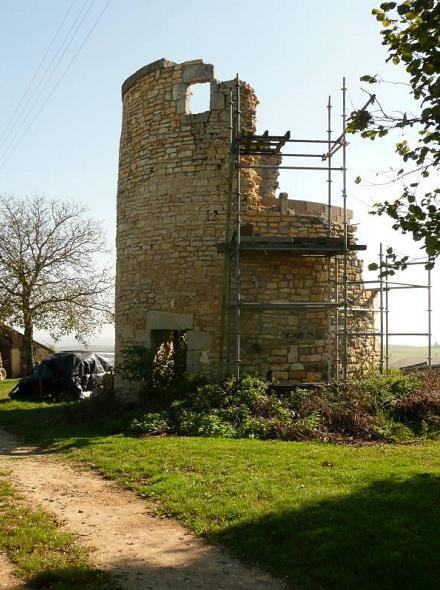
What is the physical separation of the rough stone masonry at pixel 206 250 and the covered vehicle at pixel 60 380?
18.5 ft

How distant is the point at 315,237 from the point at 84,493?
6828mm

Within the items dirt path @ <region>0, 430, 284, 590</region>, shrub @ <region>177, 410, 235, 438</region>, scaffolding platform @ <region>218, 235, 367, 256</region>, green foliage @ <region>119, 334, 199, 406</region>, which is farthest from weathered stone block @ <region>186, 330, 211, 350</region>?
dirt path @ <region>0, 430, 284, 590</region>

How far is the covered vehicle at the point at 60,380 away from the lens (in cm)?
1836

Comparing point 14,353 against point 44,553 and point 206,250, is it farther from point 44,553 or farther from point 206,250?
point 44,553

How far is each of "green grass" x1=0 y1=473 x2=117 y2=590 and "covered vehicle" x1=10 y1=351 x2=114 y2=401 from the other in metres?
12.2

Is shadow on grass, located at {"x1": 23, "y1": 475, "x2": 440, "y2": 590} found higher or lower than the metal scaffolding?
lower

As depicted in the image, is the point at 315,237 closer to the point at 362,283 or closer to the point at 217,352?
the point at 362,283

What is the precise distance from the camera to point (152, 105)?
1333cm

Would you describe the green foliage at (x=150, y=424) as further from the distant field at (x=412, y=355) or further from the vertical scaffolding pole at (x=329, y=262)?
the distant field at (x=412, y=355)

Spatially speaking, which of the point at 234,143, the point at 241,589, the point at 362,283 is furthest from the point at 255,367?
the point at 241,589

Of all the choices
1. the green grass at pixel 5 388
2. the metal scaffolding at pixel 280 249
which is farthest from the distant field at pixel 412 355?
the green grass at pixel 5 388

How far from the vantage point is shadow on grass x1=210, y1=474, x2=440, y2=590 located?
4.44m

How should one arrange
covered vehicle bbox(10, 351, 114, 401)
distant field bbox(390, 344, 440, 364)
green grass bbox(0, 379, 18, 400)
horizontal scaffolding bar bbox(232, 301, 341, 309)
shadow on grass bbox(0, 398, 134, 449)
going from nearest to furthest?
shadow on grass bbox(0, 398, 134, 449) < horizontal scaffolding bar bbox(232, 301, 341, 309) < covered vehicle bbox(10, 351, 114, 401) < green grass bbox(0, 379, 18, 400) < distant field bbox(390, 344, 440, 364)

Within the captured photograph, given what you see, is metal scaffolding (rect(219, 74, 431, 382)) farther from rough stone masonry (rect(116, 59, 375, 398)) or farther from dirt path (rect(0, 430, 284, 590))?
dirt path (rect(0, 430, 284, 590))
